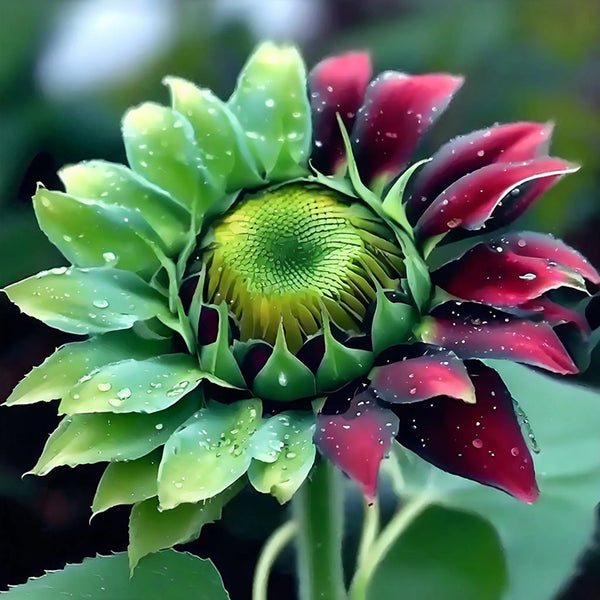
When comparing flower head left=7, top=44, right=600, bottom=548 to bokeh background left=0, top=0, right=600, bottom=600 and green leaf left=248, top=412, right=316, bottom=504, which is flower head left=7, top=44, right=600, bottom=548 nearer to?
green leaf left=248, top=412, right=316, bottom=504

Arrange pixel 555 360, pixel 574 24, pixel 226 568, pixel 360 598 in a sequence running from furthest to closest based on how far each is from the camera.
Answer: pixel 574 24, pixel 226 568, pixel 360 598, pixel 555 360

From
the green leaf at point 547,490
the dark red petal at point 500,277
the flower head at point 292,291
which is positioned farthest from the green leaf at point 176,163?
the green leaf at point 547,490

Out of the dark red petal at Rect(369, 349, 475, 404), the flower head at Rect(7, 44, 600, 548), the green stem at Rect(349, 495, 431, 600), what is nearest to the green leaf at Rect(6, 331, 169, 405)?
the flower head at Rect(7, 44, 600, 548)

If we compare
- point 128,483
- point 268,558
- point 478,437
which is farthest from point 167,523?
point 268,558

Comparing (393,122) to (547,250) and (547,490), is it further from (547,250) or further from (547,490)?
(547,490)

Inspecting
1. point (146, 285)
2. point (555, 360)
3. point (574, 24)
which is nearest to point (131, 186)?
point (146, 285)

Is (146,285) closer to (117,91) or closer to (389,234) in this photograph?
(389,234)
